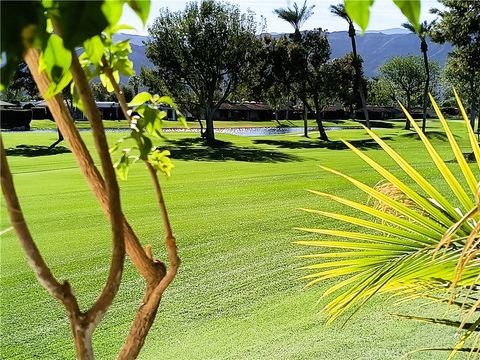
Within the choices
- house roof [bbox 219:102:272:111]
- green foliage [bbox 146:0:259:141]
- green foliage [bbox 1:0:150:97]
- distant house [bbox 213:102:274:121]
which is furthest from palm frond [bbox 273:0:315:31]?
distant house [bbox 213:102:274:121]

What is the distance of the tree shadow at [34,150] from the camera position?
20.1 m

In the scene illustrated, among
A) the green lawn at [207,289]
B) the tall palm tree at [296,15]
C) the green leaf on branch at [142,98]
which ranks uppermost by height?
the tall palm tree at [296,15]

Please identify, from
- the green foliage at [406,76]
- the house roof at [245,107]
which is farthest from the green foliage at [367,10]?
the house roof at [245,107]

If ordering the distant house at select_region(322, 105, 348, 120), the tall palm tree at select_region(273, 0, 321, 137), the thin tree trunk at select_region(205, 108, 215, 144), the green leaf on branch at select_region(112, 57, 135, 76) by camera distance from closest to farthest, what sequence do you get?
1. the green leaf on branch at select_region(112, 57, 135, 76)
2. the thin tree trunk at select_region(205, 108, 215, 144)
3. the tall palm tree at select_region(273, 0, 321, 137)
4. the distant house at select_region(322, 105, 348, 120)

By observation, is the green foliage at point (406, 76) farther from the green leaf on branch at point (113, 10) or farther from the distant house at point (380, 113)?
the green leaf on branch at point (113, 10)

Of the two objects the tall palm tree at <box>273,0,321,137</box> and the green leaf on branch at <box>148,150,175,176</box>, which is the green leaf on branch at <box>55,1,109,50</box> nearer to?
the green leaf on branch at <box>148,150,175,176</box>

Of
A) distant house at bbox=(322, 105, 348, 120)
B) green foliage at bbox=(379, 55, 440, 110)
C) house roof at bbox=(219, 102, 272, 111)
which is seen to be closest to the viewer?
green foliage at bbox=(379, 55, 440, 110)

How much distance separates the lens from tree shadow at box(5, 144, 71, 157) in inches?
792

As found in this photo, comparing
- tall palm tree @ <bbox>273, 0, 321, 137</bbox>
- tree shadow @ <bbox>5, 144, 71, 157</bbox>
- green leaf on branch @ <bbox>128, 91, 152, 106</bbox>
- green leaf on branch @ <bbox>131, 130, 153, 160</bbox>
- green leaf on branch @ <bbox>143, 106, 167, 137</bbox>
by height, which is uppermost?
tall palm tree @ <bbox>273, 0, 321, 137</bbox>

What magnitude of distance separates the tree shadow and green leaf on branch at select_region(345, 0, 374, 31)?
2018 centimetres

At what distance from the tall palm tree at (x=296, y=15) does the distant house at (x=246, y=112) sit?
3554 centimetres

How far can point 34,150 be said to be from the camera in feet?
70.4

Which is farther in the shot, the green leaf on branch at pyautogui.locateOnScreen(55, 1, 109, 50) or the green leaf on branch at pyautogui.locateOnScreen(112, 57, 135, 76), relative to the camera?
the green leaf on branch at pyautogui.locateOnScreen(112, 57, 135, 76)

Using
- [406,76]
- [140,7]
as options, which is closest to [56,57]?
[140,7]
